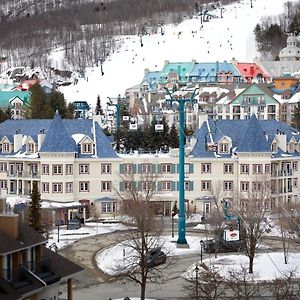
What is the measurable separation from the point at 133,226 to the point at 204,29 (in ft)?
371

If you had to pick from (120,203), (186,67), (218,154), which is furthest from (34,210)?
(186,67)

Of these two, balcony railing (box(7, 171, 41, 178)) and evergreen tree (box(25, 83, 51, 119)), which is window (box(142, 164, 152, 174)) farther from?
evergreen tree (box(25, 83, 51, 119))

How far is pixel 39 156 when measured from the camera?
165ft

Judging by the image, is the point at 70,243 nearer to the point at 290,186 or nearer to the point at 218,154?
the point at 218,154

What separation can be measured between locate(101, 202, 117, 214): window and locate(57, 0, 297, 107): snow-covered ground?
6674 centimetres

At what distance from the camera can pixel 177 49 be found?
142625 millimetres

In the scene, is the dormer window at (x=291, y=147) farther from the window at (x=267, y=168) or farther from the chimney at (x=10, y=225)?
the chimney at (x=10, y=225)

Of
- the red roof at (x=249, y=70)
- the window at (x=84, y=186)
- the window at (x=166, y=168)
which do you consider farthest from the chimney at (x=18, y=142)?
the red roof at (x=249, y=70)

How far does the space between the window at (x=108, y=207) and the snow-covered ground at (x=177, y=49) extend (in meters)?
66.7

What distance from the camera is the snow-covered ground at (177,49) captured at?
5118 inches

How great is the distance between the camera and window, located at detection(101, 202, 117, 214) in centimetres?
5056

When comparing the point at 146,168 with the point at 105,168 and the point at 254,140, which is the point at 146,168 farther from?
the point at 254,140

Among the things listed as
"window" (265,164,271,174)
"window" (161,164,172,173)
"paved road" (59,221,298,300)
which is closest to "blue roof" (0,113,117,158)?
"window" (161,164,172,173)

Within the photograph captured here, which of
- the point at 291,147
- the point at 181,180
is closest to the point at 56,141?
the point at 181,180
